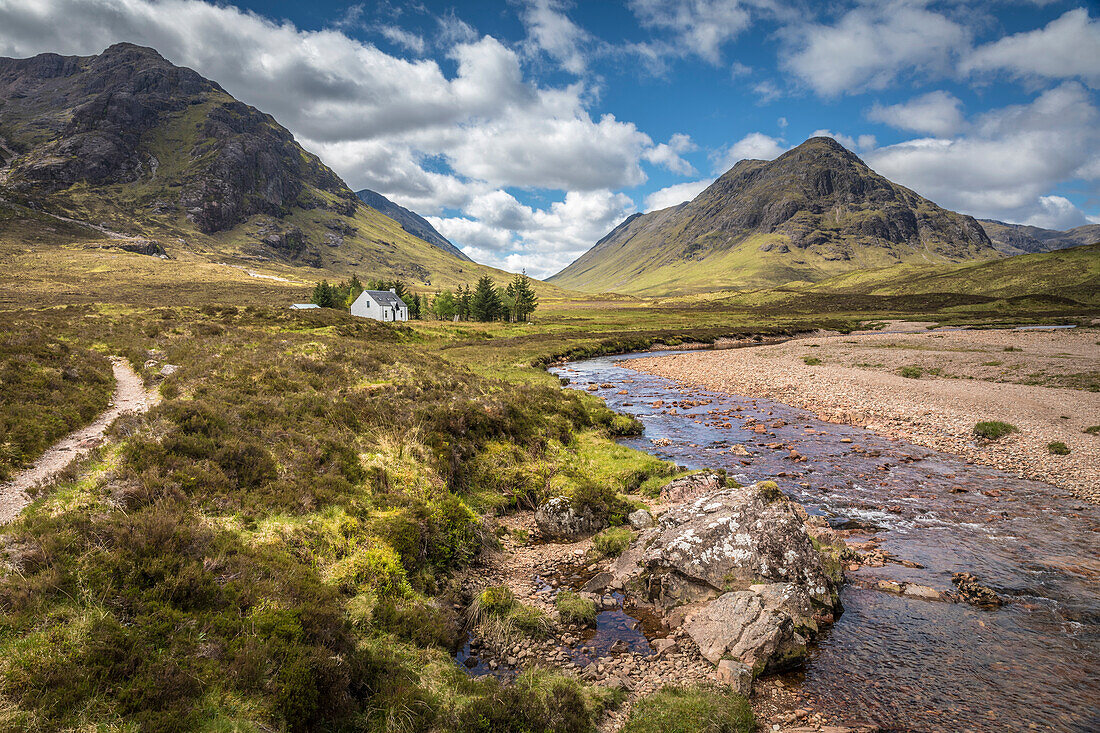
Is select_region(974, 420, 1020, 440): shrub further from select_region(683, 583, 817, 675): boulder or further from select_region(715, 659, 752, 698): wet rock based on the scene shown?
select_region(715, 659, 752, 698): wet rock

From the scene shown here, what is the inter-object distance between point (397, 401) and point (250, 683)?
1329 centimetres

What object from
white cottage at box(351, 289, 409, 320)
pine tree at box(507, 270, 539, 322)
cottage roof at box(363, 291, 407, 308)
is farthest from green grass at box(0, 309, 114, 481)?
pine tree at box(507, 270, 539, 322)

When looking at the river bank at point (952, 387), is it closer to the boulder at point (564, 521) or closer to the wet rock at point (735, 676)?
the wet rock at point (735, 676)

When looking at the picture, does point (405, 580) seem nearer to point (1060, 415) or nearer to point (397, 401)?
point (397, 401)

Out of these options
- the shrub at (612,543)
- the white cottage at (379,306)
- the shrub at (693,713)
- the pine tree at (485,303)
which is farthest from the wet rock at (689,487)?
the pine tree at (485,303)

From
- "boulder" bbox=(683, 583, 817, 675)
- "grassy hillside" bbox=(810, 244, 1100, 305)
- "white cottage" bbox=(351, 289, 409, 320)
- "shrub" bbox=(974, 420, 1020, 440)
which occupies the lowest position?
"boulder" bbox=(683, 583, 817, 675)

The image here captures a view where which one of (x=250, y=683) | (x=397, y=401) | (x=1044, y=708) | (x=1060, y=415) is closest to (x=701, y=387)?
(x=1060, y=415)

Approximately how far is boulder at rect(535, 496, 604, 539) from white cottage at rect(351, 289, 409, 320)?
301 feet

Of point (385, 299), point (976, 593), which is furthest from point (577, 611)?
point (385, 299)

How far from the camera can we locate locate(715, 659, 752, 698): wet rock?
30.9 feet

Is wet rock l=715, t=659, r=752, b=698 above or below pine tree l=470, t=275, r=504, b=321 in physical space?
below

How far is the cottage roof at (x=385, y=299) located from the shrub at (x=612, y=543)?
96189mm

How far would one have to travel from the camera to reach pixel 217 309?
5528cm

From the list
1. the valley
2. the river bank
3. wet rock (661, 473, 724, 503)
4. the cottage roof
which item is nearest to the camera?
the valley
